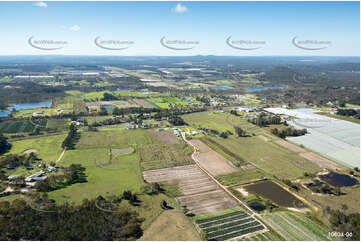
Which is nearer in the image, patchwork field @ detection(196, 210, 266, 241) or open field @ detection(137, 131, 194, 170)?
patchwork field @ detection(196, 210, 266, 241)

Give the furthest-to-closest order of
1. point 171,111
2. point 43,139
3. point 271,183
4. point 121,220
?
point 171,111
point 43,139
point 271,183
point 121,220

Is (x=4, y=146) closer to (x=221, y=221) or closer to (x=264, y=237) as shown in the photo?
(x=221, y=221)

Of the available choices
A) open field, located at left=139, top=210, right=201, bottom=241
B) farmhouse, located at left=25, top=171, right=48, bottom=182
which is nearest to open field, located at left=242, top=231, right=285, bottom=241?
open field, located at left=139, top=210, right=201, bottom=241

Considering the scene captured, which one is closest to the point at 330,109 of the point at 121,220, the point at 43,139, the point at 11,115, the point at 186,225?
the point at 186,225

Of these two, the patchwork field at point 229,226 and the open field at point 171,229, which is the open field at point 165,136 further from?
the patchwork field at point 229,226

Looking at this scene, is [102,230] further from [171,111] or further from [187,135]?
[171,111]

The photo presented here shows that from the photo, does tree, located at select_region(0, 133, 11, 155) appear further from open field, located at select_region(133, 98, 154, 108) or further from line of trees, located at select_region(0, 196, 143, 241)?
open field, located at select_region(133, 98, 154, 108)
